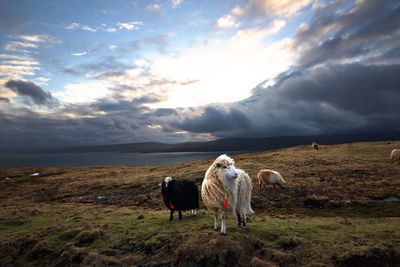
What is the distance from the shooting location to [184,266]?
10.1m

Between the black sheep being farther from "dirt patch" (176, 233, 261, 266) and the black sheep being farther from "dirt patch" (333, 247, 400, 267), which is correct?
"dirt patch" (333, 247, 400, 267)

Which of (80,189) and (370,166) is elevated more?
(370,166)

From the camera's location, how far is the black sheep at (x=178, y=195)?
1547 centimetres

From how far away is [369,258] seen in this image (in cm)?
977

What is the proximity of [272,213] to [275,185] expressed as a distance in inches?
276

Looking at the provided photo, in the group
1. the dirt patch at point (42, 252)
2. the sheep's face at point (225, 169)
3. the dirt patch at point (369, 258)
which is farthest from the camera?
the dirt patch at point (42, 252)

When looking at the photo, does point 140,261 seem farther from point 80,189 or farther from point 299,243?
point 80,189

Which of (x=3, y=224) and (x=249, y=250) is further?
(x=3, y=224)

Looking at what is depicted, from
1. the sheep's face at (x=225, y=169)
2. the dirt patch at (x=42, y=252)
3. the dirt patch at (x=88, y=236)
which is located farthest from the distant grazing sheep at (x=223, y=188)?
the dirt patch at (x=42, y=252)

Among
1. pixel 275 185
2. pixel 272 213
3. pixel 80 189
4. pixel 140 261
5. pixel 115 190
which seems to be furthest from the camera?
pixel 80 189

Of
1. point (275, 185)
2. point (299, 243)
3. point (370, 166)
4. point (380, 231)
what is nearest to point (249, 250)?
point (299, 243)

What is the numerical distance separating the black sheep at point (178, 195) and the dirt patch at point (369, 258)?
8.12 meters

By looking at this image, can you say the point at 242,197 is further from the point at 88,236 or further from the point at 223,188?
the point at 88,236

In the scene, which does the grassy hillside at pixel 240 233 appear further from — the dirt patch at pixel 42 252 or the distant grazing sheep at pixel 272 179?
the distant grazing sheep at pixel 272 179
